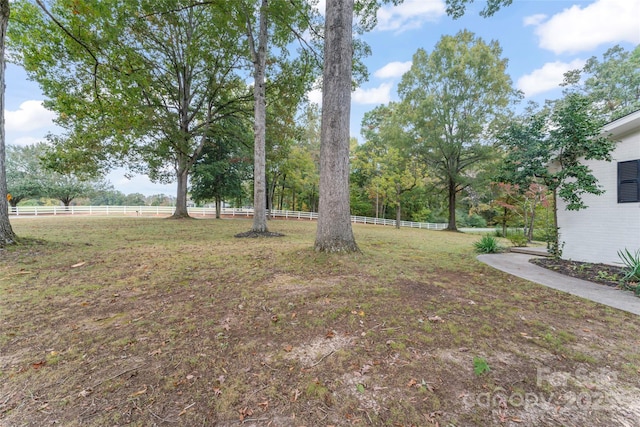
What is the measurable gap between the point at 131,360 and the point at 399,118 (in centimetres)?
2001

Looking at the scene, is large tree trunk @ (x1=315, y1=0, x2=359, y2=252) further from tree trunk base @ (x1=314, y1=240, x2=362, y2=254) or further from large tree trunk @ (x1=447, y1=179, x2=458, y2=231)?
large tree trunk @ (x1=447, y1=179, x2=458, y2=231)

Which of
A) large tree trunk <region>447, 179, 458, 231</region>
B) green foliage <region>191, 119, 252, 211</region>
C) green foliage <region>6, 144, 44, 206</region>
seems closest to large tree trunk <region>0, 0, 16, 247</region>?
green foliage <region>191, 119, 252, 211</region>

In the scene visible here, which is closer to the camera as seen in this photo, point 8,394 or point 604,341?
point 8,394

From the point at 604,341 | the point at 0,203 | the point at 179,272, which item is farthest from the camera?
the point at 0,203

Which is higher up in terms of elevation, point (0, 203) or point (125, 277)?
point (0, 203)

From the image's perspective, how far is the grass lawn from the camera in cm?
158

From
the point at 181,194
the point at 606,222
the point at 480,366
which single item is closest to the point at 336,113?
the point at 480,366

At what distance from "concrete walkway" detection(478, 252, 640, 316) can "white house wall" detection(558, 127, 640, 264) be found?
1.27m

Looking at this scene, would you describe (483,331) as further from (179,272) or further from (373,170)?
(373,170)

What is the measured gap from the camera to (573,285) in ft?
14.0

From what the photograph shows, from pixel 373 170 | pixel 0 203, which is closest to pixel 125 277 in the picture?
pixel 0 203

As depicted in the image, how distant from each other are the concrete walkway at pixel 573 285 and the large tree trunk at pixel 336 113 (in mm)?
3554

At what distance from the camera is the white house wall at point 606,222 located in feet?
17.2

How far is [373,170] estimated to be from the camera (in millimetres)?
20625
